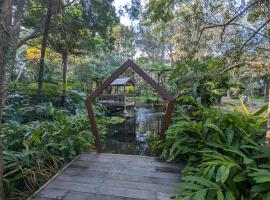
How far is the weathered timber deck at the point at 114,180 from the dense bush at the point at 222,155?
0.25 metres

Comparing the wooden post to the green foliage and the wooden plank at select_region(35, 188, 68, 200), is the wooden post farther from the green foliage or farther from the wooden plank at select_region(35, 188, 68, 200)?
the green foliage

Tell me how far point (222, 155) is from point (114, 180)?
1358 mm

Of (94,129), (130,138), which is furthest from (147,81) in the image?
(130,138)

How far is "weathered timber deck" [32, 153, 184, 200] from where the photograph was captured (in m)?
2.56

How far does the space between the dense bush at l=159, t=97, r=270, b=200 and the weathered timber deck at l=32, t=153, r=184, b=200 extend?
0.25 metres

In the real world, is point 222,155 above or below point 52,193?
above

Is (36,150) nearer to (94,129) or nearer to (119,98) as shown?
(94,129)

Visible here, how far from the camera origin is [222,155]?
2594 millimetres

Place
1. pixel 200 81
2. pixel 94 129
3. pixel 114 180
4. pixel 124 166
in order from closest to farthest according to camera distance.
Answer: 1. pixel 114 180
2. pixel 124 166
3. pixel 94 129
4. pixel 200 81

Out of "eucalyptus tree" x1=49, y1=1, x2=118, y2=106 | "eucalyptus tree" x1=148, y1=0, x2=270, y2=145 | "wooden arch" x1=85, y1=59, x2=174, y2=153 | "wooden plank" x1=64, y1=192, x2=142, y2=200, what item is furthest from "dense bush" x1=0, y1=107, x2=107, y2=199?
"eucalyptus tree" x1=49, y1=1, x2=118, y2=106

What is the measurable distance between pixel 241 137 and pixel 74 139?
2640 millimetres

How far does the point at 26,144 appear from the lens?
3.33m

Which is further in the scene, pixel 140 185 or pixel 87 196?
pixel 140 185

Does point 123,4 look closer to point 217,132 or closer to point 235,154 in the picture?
point 217,132
